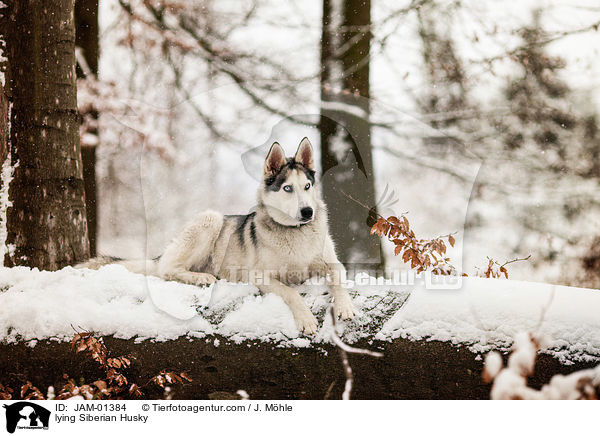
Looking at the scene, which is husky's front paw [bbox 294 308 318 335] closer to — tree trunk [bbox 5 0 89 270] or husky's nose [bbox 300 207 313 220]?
husky's nose [bbox 300 207 313 220]

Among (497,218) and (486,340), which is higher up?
(497,218)

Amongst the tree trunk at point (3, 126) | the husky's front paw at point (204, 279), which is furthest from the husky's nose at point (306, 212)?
the tree trunk at point (3, 126)

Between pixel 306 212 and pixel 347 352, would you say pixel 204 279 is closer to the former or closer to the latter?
pixel 306 212

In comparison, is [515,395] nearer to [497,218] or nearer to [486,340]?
[486,340]

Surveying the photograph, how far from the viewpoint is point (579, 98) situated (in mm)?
3363

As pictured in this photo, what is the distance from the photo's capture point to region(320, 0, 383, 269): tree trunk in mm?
2398

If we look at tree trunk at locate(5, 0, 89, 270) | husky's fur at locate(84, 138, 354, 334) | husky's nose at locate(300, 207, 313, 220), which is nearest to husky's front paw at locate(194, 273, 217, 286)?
husky's fur at locate(84, 138, 354, 334)

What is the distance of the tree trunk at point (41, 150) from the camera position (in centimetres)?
276

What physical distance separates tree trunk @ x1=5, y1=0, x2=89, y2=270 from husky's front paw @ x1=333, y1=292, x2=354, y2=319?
1679mm

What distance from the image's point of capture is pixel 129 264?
270cm
